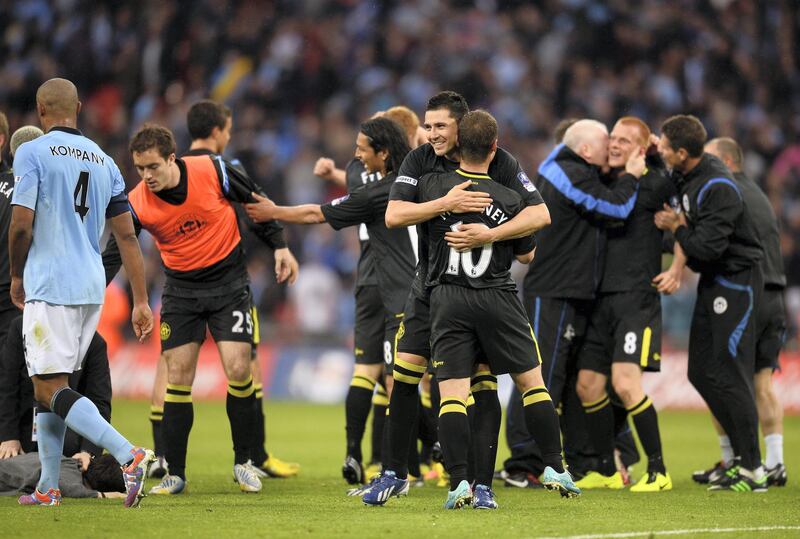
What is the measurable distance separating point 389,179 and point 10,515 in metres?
3.51

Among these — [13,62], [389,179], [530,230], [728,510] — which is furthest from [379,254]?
[13,62]

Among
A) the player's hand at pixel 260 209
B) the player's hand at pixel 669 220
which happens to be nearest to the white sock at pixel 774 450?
the player's hand at pixel 669 220

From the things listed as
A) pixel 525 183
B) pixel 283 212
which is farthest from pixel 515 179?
pixel 283 212

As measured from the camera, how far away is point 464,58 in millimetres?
22703

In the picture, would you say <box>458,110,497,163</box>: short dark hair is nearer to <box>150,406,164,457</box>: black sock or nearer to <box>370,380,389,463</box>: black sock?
<box>370,380,389,463</box>: black sock

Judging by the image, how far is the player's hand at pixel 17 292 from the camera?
7.07 meters

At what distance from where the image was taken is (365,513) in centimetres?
687

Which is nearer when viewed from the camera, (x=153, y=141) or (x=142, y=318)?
(x=142, y=318)

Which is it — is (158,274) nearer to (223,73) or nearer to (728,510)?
(223,73)

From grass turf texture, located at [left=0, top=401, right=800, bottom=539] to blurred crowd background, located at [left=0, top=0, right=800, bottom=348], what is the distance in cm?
1078

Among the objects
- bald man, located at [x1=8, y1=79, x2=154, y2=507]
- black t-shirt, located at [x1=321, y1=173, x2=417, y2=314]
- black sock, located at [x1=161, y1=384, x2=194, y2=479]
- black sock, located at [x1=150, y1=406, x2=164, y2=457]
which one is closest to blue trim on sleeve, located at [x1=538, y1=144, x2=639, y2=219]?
black t-shirt, located at [x1=321, y1=173, x2=417, y2=314]

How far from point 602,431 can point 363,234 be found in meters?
2.47

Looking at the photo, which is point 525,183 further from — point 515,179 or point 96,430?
point 96,430

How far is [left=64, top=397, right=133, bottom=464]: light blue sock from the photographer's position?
6750 mm
